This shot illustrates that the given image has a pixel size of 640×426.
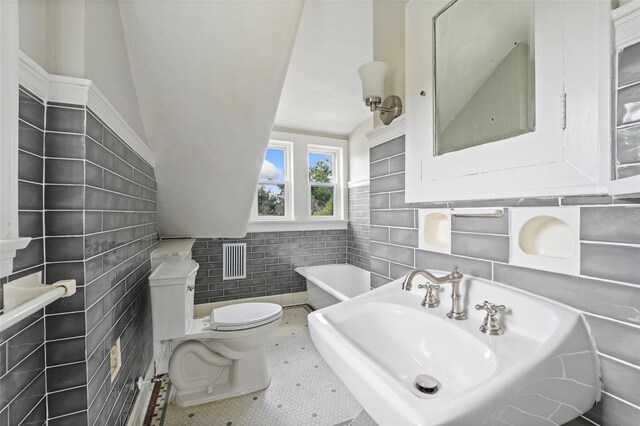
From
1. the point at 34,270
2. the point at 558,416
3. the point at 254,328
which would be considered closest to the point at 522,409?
the point at 558,416

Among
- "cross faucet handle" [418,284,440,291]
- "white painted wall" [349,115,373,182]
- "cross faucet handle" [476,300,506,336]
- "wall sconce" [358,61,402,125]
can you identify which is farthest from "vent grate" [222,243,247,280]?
"cross faucet handle" [476,300,506,336]

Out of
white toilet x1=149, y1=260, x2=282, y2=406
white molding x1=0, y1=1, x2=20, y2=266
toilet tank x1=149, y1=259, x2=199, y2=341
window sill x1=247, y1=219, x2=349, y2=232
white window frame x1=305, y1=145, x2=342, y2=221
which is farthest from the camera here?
white window frame x1=305, y1=145, x2=342, y2=221

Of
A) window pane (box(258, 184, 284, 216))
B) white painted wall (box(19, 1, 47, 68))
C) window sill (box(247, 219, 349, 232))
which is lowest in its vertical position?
window sill (box(247, 219, 349, 232))

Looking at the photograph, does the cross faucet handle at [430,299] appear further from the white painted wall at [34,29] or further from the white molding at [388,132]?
the white painted wall at [34,29]

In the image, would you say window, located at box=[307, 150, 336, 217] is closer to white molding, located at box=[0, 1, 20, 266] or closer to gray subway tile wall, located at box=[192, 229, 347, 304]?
gray subway tile wall, located at box=[192, 229, 347, 304]

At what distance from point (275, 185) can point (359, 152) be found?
1.23 metres

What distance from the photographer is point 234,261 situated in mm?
3410

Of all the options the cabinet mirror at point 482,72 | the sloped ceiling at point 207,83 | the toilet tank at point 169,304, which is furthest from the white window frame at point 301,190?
the cabinet mirror at point 482,72

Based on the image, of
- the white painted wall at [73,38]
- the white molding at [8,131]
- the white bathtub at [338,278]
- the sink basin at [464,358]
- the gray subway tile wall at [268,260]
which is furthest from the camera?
the white bathtub at [338,278]

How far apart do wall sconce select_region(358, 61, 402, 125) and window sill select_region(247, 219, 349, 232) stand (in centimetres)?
248

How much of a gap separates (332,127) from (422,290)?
9.82 ft

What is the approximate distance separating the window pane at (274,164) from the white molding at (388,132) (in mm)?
2354

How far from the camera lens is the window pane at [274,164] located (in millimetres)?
3677

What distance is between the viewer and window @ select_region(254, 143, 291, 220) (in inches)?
144
